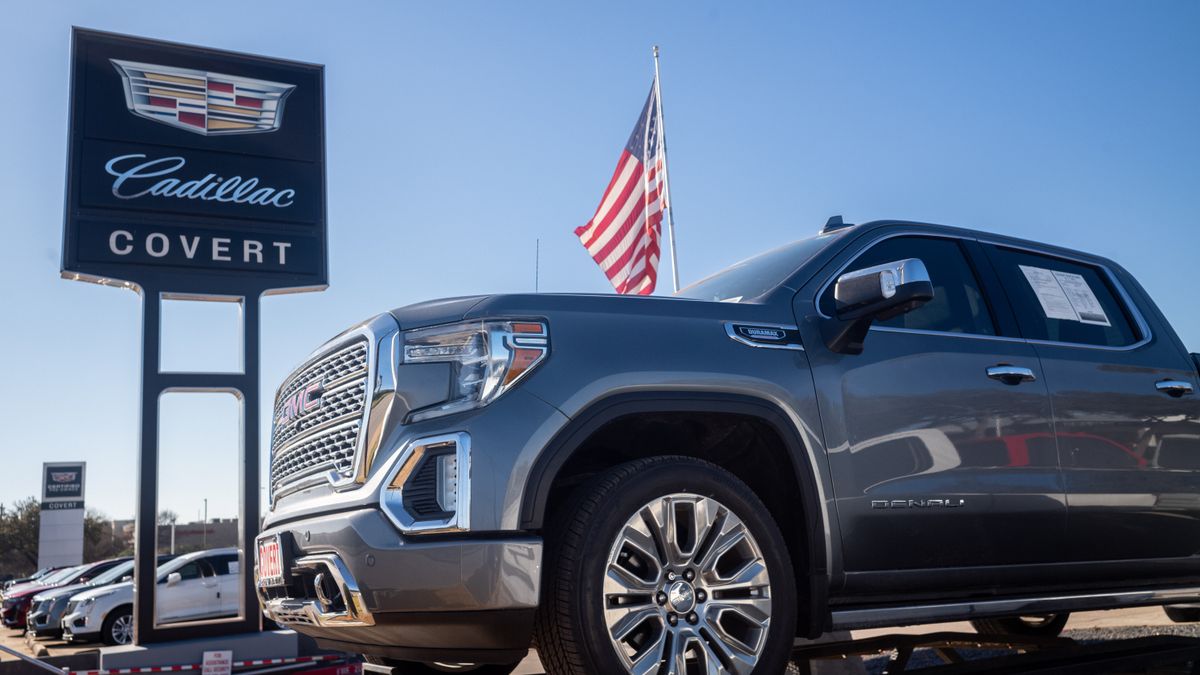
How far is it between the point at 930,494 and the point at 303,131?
9865 mm

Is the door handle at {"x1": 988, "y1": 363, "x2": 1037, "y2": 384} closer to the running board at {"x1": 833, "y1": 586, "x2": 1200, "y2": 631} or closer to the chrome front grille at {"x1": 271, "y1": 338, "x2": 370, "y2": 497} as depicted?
the running board at {"x1": 833, "y1": 586, "x2": 1200, "y2": 631}

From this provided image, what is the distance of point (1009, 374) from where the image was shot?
423 centimetres

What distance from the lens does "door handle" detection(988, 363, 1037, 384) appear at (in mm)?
4209

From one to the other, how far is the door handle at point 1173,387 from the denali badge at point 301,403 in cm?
370

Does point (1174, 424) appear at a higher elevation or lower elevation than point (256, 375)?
lower

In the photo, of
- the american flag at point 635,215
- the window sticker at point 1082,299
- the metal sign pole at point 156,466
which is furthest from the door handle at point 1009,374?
the american flag at point 635,215

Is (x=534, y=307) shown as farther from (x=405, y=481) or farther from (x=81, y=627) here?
(x=81, y=627)

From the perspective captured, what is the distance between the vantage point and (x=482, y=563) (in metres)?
3.02

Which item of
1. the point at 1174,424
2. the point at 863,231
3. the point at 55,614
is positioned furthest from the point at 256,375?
the point at 55,614

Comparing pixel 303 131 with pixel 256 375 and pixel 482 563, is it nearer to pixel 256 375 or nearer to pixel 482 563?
pixel 256 375

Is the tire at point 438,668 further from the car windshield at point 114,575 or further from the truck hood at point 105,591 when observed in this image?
the car windshield at point 114,575

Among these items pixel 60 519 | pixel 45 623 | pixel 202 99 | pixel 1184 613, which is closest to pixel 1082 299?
pixel 1184 613

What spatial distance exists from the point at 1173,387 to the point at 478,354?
11.2 ft

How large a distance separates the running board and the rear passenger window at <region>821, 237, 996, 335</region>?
3.63 feet
